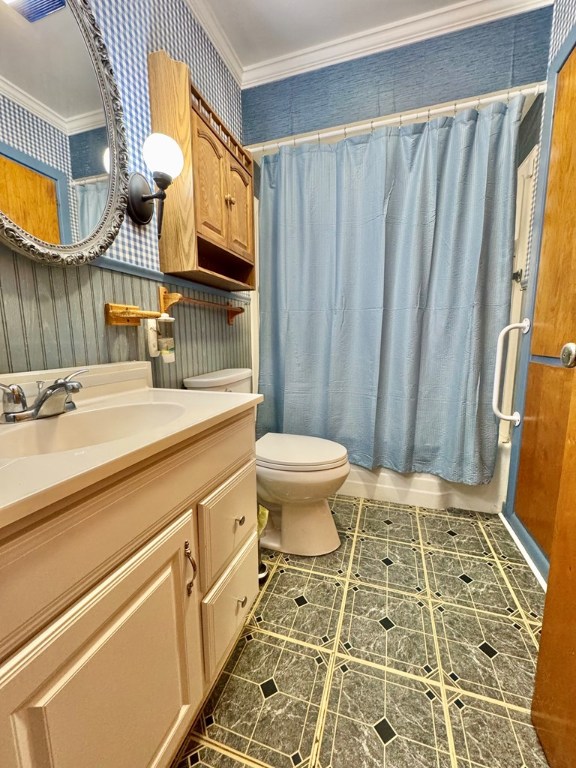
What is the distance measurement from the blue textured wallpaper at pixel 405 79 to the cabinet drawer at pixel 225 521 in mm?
1886

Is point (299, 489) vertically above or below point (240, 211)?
below

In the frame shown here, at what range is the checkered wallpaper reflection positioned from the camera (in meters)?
1.03

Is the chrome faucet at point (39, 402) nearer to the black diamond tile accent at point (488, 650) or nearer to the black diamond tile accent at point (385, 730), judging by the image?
the black diamond tile accent at point (385, 730)

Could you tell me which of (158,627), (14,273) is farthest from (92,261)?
(158,627)

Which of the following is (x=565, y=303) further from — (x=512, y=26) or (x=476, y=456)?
(x=512, y=26)

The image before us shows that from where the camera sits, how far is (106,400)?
0.93m

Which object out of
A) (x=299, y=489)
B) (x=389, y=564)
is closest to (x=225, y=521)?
(x=299, y=489)

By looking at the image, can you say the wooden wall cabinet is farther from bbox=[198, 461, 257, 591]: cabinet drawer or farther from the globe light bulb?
bbox=[198, 461, 257, 591]: cabinet drawer

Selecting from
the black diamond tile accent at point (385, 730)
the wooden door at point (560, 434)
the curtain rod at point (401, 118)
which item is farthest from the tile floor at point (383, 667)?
the curtain rod at point (401, 118)

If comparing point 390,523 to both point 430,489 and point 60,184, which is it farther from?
point 60,184

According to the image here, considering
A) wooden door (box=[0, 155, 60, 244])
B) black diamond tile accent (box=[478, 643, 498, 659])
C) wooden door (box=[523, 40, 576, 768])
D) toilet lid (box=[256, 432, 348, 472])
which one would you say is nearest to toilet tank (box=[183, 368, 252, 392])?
toilet lid (box=[256, 432, 348, 472])

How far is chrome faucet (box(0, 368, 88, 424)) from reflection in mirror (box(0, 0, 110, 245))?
39 cm

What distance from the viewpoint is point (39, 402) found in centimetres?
→ 72

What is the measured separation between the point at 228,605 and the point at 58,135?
52.1 inches
